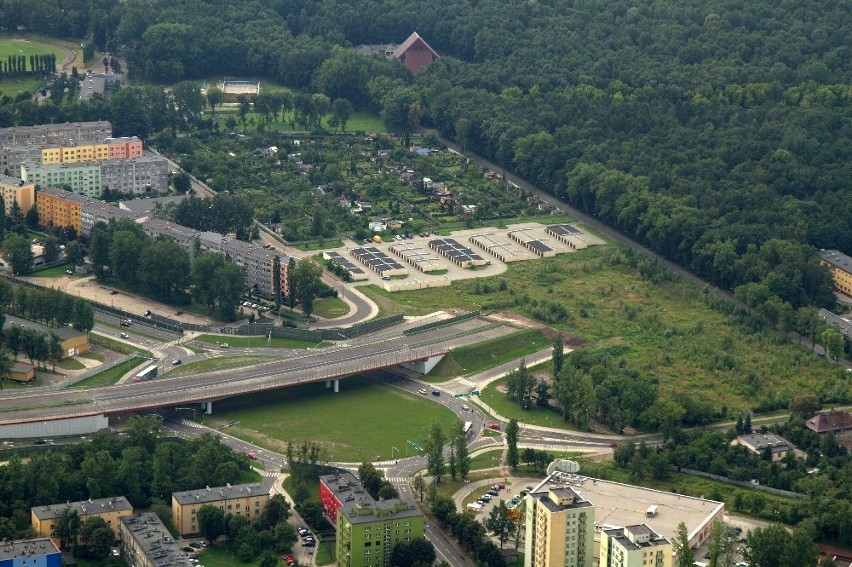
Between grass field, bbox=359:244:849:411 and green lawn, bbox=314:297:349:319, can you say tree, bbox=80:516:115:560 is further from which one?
grass field, bbox=359:244:849:411

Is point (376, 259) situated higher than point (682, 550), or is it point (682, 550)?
point (376, 259)

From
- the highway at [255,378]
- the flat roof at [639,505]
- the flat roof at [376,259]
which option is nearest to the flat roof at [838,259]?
the highway at [255,378]

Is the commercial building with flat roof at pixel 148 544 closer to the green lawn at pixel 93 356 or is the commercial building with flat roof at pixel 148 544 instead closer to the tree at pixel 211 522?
the tree at pixel 211 522

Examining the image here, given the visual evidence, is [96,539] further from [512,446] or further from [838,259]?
[838,259]

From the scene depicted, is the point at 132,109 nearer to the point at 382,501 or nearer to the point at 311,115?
the point at 311,115

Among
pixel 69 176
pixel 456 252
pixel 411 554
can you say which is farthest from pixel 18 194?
pixel 411 554

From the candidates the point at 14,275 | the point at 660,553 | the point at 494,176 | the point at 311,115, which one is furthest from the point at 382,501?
the point at 311,115
